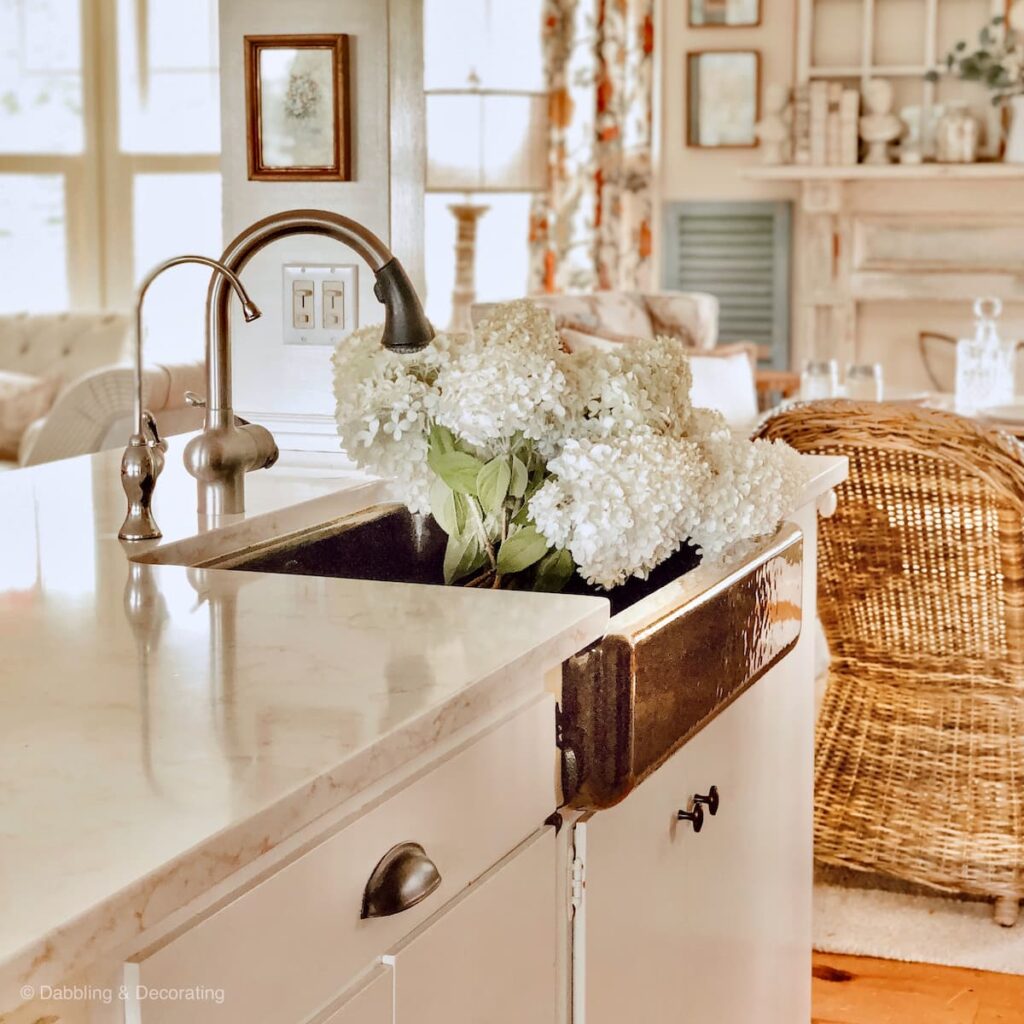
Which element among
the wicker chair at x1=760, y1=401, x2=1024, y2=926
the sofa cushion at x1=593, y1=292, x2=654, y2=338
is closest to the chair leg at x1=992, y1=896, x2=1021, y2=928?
the wicker chair at x1=760, y1=401, x2=1024, y2=926

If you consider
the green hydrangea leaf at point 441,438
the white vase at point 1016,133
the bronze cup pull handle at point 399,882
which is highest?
the white vase at point 1016,133

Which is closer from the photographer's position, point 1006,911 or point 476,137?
point 1006,911

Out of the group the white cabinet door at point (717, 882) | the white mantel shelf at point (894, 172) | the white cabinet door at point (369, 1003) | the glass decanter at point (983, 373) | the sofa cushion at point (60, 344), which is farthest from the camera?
the white mantel shelf at point (894, 172)

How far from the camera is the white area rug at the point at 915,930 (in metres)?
2.73

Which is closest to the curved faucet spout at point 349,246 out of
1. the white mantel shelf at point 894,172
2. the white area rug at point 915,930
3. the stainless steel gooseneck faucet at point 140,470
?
the stainless steel gooseneck faucet at point 140,470

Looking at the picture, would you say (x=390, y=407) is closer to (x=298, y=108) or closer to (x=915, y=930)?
(x=298, y=108)

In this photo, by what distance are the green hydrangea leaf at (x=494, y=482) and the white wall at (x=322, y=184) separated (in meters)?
0.79

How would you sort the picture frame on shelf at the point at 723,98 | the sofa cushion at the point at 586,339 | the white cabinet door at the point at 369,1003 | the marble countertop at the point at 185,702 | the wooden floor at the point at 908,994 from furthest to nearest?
the picture frame on shelf at the point at 723,98
the sofa cushion at the point at 586,339
the wooden floor at the point at 908,994
the white cabinet door at the point at 369,1003
the marble countertop at the point at 185,702

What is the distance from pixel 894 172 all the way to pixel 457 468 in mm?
5766

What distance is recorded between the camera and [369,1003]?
0.98 meters

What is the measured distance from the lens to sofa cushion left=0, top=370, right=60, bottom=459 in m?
5.86

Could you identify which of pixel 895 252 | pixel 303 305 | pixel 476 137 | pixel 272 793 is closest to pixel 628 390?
pixel 272 793

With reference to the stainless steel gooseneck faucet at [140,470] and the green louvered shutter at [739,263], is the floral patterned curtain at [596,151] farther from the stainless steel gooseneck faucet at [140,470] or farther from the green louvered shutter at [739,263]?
the stainless steel gooseneck faucet at [140,470]

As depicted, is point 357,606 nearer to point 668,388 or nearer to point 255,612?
point 255,612
